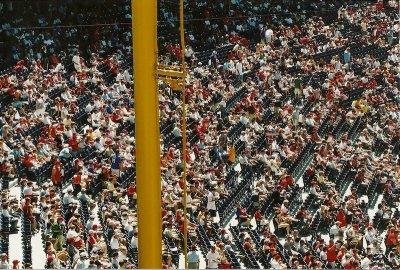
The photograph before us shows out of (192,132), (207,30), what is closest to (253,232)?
(192,132)

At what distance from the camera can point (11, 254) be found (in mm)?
23250

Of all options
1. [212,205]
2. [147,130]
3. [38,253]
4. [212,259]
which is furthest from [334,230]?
[147,130]

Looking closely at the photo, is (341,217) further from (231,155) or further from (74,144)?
(74,144)

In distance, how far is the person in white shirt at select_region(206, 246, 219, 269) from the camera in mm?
23109

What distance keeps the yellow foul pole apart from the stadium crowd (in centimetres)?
350

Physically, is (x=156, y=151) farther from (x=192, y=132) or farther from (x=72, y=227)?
(x=192, y=132)

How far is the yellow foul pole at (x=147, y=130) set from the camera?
13.1m

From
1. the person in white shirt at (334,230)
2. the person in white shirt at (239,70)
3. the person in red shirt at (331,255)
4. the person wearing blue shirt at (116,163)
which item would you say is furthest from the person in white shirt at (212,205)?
the person in white shirt at (239,70)

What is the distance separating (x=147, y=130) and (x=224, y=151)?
17.4 m

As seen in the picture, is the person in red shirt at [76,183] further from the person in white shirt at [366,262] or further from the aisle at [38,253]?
the person in white shirt at [366,262]

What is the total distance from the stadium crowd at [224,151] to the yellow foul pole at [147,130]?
350 centimetres

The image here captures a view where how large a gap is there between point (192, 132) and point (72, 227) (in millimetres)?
9810

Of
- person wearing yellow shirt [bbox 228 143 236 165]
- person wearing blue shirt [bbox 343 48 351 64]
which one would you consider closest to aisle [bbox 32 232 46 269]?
person wearing yellow shirt [bbox 228 143 236 165]

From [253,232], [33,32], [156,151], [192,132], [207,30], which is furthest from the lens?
[207,30]
